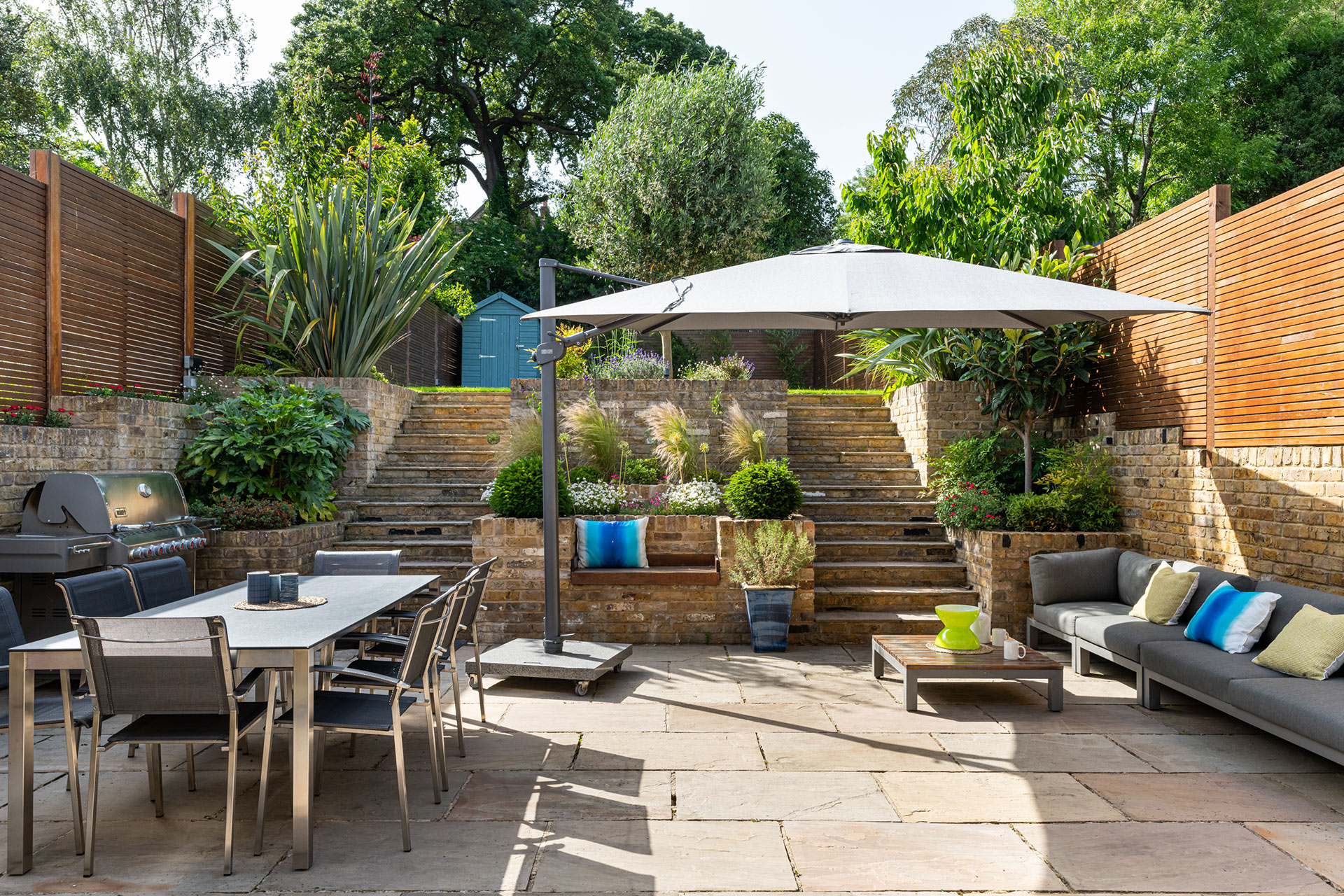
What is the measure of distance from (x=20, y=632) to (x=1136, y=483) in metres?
6.83

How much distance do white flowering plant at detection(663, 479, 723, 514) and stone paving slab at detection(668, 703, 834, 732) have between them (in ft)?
7.68

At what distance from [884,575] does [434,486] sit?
429 cm

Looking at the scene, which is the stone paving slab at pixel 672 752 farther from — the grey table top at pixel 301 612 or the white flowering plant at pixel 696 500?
the white flowering plant at pixel 696 500

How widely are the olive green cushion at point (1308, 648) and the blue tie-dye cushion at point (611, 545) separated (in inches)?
155

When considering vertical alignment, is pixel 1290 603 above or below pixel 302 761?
above

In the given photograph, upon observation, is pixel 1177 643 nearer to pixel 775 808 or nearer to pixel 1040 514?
pixel 1040 514

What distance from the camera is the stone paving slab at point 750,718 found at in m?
4.50

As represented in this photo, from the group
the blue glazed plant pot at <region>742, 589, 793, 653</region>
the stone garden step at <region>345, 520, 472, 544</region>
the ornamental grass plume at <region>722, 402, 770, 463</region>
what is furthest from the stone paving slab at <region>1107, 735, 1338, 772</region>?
the stone garden step at <region>345, 520, 472, 544</region>

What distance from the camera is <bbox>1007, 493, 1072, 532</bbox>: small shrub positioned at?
6.55 metres

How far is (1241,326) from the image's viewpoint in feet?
18.1

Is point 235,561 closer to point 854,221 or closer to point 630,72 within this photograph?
point 854,221

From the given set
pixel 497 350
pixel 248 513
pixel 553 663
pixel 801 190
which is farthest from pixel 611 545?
pixel 801 190

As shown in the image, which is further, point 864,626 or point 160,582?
point 864,626

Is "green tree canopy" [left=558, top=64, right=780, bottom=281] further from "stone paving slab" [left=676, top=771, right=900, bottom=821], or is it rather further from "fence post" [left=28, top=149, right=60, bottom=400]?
"stone paving slab" [left=676, top=771, right=900, bottom=821]
